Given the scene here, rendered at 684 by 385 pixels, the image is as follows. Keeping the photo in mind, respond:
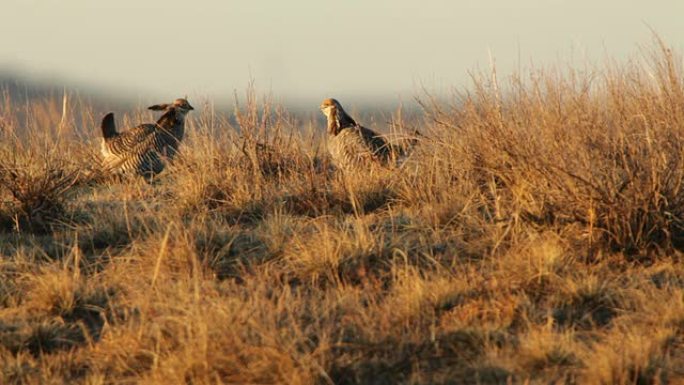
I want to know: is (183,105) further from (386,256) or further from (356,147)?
(386,256)

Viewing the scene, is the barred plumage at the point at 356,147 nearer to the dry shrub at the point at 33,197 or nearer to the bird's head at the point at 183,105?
the bird's head at the point at 183,105

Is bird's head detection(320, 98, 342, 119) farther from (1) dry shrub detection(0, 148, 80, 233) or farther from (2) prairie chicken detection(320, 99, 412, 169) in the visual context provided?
(1) dry shrub detection(0, 148, 80, 233)

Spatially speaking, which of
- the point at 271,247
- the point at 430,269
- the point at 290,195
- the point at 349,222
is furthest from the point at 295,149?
the point at 430,269

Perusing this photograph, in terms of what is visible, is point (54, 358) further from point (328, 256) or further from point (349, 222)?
point (349, 222)

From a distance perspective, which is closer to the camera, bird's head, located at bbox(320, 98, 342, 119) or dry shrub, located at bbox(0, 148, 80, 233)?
dry shrub, located at bbox(0, 148, 80, 233)

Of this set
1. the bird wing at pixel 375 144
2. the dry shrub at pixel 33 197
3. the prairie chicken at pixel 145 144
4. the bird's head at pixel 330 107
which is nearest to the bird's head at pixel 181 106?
the prairie chicken at pixel 145 144

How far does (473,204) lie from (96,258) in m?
2.34

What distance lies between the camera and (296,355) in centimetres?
381

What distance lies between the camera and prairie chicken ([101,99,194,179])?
8.65 meters

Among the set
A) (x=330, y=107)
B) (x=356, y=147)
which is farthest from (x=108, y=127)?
(x=356, y=147)

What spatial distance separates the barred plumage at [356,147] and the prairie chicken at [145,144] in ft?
4.50

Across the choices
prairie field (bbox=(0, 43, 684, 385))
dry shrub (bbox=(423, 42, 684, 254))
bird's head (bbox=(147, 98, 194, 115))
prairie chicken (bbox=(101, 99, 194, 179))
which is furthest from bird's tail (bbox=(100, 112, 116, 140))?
dry shrub (bbox=(423, 42, 684, 254))

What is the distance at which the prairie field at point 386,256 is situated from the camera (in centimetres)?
399

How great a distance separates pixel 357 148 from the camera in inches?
328
